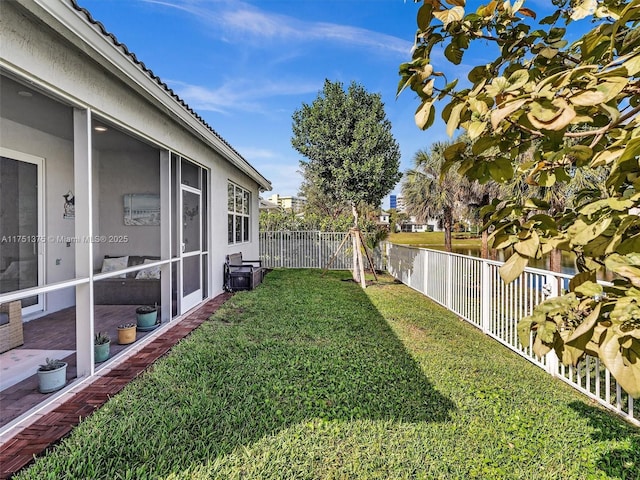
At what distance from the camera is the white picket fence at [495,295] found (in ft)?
10.8

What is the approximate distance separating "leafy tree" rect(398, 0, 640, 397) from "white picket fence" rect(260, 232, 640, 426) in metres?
2.48

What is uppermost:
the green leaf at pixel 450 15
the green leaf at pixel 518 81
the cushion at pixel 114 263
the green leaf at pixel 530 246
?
the green leaf at pixel 450 15

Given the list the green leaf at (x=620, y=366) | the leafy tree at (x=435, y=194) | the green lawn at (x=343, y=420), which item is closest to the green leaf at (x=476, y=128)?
the green leaf at (x=620, y=366)

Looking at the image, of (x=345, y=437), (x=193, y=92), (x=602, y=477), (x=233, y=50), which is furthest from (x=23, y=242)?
(x=193, y=92)

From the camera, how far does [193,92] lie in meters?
15.1

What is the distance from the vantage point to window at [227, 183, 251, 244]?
899 cm

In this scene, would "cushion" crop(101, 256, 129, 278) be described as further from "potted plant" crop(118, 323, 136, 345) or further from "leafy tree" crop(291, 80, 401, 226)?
"leafy tree" crop(291, 80, 401, 226)

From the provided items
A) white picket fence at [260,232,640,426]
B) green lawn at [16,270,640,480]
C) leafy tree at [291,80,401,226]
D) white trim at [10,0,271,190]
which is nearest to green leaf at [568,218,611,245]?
green lawn at [16,270,640,480]

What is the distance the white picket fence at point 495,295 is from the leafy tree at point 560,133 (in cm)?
248

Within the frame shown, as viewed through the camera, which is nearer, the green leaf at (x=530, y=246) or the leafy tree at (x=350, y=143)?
the green leaf at (x=530, y=246)

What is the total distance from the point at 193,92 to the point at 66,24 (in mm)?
13862

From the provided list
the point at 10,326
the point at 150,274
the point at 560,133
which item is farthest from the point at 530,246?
the point at 150,274

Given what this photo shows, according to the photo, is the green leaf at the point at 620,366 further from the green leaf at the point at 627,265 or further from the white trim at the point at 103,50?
the white trim at the point at 103,50

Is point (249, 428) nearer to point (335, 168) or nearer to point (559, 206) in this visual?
point (335, 168)
